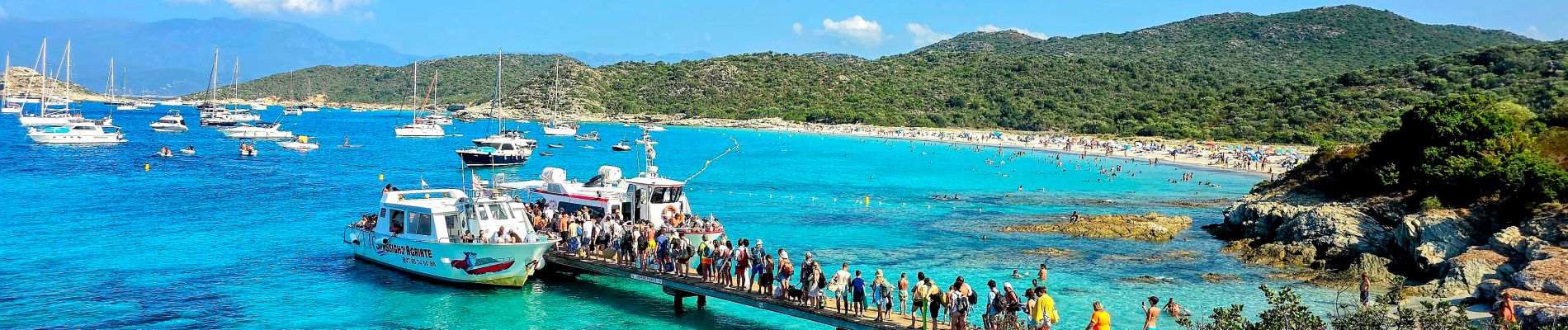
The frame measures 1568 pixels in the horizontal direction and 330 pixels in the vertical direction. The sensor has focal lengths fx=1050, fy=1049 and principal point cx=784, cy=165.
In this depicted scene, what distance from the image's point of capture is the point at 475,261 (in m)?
25.9

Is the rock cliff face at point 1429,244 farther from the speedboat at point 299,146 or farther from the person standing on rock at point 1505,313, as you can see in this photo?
the speedboat at point 299,146

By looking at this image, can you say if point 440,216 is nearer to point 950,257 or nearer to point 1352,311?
point 950,257

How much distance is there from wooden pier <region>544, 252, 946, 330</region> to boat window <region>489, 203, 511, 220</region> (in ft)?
4.75

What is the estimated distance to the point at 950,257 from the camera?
109 feet

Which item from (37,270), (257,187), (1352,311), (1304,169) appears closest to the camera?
(1352,311)

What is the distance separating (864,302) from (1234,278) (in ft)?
44.9

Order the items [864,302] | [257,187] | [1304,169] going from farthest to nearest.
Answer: [257,187], [1304,169], [864,302]

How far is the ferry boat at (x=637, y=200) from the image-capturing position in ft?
94.2

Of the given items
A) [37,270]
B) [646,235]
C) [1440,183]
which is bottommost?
[37,270]

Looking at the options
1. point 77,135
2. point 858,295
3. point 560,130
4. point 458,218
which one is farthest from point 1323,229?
point 560,130

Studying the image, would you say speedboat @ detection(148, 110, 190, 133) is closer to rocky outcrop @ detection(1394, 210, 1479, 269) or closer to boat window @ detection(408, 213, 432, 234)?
boat window @ detection(408, 213, 432, 234)

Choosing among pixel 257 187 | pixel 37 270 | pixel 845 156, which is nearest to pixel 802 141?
pixel 845 156

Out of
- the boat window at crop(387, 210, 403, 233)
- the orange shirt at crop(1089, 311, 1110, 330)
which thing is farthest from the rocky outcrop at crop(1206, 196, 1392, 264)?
the boat window at crop(387, 210, 403, 233)

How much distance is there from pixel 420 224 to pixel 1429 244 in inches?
1045
